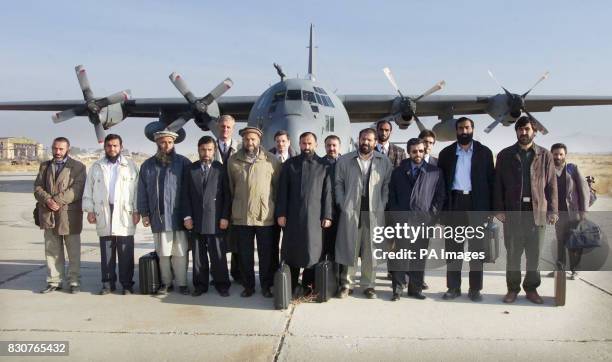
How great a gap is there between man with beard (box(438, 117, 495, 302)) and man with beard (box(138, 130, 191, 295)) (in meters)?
3.27

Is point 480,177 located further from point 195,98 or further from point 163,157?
point 195,98

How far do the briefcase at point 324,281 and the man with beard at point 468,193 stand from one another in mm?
1385

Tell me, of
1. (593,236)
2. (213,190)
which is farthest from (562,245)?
(213,190)

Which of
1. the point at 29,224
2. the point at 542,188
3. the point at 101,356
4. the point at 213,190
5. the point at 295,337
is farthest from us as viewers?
the point at 29,224

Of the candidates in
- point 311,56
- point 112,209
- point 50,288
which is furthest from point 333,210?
point 311,56

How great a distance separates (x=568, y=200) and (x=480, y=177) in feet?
5.18

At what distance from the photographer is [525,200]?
17.0ft

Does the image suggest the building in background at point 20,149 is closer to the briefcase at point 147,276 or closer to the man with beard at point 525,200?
the briefcase at point 147,276

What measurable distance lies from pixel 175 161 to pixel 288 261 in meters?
1.91

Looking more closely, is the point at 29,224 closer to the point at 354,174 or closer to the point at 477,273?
the point at 354,174

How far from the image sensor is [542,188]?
520 cm

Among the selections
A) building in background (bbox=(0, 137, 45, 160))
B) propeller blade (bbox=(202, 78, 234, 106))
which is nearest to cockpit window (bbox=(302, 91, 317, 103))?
propeller blade (bbox=(202, 78, 234, 106))

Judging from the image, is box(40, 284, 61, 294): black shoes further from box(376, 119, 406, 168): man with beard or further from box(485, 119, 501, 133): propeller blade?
box(485, 119, 501, 133): propeller blade

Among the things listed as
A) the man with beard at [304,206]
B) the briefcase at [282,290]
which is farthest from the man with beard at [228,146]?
the briefcase at [282,290]
